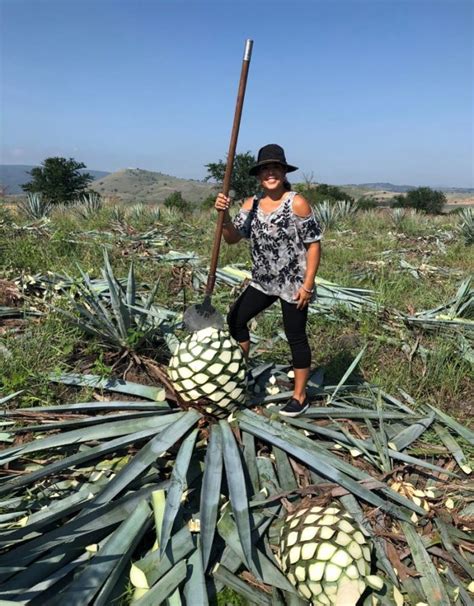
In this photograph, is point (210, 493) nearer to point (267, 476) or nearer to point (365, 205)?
point (267, 476)

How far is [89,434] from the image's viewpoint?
2252mm

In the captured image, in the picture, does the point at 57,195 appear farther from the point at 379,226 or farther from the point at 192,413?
the point at 192,413

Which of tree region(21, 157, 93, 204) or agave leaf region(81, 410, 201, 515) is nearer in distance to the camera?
agave leaf region(81, 410, 201, 515)

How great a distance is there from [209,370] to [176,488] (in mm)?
659

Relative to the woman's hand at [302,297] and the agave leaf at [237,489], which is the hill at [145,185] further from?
the agave leaf at [237,489]

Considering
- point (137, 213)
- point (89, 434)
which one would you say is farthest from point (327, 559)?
point (137, 213)

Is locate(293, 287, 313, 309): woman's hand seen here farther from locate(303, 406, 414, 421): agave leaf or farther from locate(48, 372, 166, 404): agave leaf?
locate(48, 372, 166, 404): agave leaf

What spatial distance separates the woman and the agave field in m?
0.33

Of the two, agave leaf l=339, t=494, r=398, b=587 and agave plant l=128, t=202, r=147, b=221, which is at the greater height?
agave plant l=128, t=202, r=147, b=221

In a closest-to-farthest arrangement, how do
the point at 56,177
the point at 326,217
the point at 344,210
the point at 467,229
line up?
the point at 467,229 < the point at 326,217 < the point at 344,210 < the point at 56,177

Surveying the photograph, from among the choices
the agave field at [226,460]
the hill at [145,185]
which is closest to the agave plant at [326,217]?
the agave field at [226,460]

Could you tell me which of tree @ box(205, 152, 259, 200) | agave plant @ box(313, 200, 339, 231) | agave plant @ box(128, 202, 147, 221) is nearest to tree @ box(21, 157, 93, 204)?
tree @ box(205, 152, 259, 200)

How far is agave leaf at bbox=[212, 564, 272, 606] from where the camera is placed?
1.71 m

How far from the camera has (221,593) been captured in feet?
5.75
